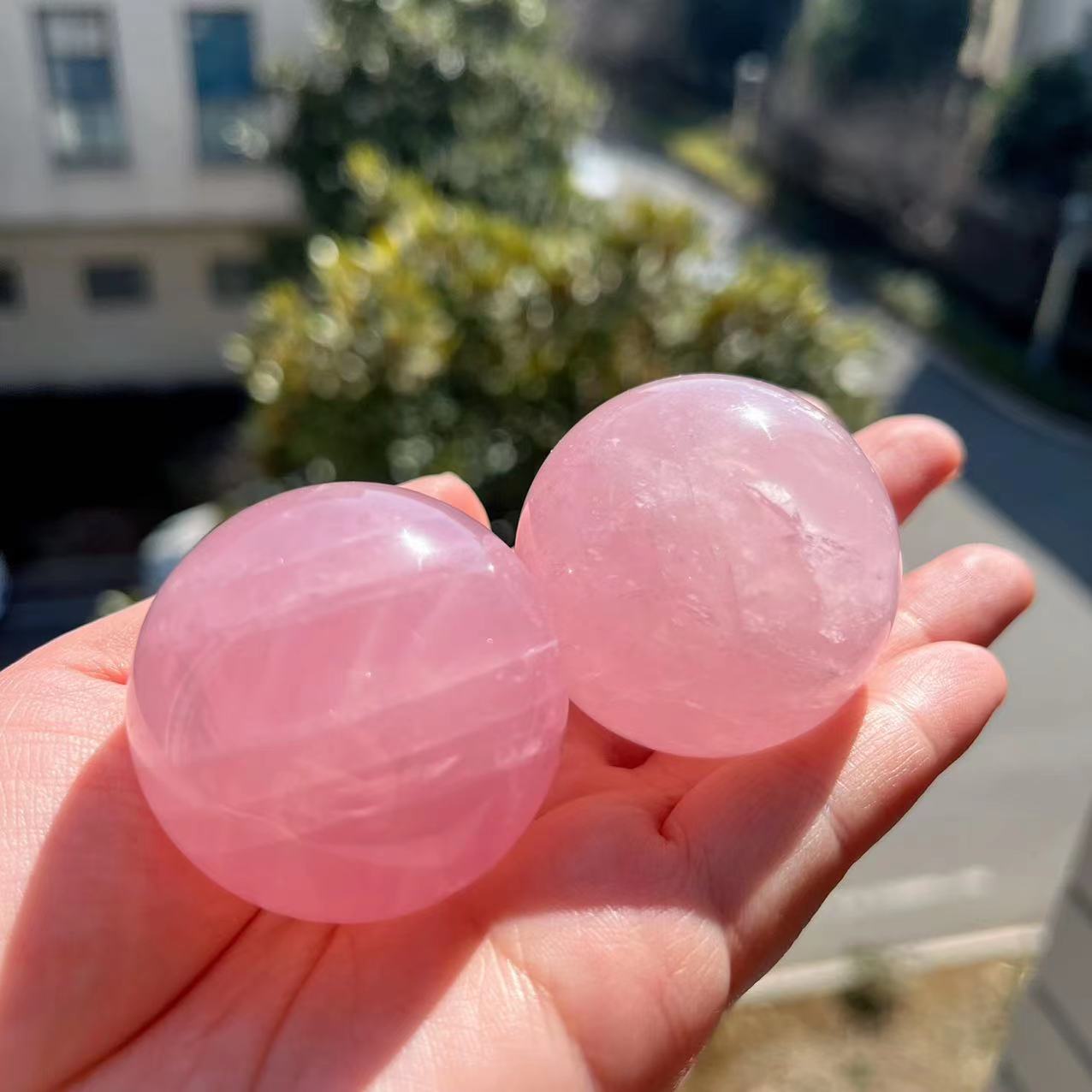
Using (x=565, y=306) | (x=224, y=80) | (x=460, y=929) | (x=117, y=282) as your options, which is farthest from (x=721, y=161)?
(x=460, y=929)

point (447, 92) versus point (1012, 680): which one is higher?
point (447, 92)

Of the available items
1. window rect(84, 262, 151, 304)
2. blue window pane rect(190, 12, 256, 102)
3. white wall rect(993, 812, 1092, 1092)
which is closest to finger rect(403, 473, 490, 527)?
white wall rect(993, 812, 1092, 1092)

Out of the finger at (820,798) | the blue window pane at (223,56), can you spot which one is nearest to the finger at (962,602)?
the finger at (820,798)

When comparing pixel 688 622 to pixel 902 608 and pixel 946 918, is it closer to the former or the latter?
pixel 902 608

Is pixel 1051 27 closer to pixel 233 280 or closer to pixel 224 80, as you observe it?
pixel 224 80

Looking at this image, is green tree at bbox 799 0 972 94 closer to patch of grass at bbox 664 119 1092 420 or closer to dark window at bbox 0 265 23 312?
patch of grass at bbox 664 119 1092 420

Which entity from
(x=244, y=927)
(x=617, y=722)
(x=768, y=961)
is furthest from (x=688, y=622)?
(x=244, y=927)
